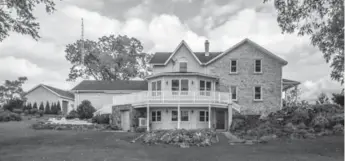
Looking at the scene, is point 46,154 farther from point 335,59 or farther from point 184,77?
point 184,77

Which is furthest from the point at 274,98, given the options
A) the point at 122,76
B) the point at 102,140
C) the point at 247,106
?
the point at 122,76

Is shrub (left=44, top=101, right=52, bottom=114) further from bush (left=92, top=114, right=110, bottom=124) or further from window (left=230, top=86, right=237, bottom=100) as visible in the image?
window (left=230, top=86, right=237, bottom=100)

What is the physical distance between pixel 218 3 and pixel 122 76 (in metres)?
33.3

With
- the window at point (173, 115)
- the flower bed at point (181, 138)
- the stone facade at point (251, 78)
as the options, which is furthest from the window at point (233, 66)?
the flower bed at point (181, 138)

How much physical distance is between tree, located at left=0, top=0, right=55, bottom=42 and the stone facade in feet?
58.7

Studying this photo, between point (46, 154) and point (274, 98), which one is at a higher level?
point (274, 98)

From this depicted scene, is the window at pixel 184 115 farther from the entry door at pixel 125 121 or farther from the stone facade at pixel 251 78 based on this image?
the stone facade at pixel 251 78

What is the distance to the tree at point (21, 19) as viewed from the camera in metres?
17.0

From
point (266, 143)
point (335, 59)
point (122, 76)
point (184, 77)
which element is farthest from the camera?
point (122, 76)

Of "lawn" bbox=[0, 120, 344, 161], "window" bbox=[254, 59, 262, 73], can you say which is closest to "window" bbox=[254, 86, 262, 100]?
"window" bbox=[254, 59, 262, 73]

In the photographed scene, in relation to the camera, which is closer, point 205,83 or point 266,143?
point 266,143

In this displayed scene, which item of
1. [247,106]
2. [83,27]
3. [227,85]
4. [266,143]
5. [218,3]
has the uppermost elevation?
[83,27]

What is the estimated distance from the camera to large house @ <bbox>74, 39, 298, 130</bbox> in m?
27.6

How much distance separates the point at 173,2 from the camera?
21.3m
